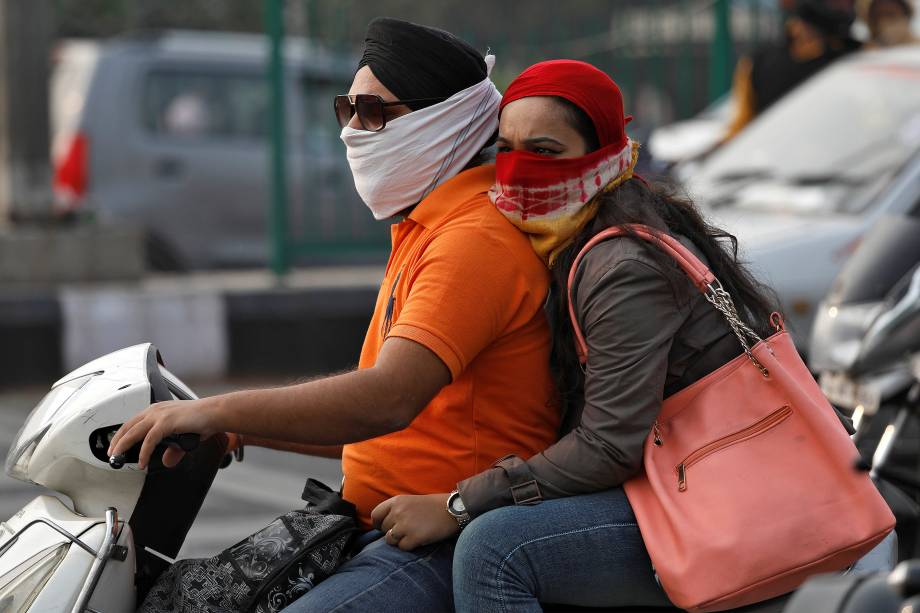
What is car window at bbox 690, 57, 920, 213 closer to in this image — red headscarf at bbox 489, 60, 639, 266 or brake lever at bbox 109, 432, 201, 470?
red headscarf at bbox 489, 60, 639, 266

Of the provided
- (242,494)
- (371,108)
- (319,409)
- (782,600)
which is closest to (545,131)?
(371,108)

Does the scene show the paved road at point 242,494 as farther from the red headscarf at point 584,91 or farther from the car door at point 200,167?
the car door at point 200,167

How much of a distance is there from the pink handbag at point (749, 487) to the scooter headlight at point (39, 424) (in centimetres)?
95

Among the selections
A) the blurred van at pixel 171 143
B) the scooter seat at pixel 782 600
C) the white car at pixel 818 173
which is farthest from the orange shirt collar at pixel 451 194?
the blurred van at pixel 171 143

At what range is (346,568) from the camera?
2328 millimetres

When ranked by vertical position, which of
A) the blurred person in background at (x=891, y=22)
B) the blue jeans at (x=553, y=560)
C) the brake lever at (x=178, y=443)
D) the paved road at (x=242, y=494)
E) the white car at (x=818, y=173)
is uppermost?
the brake lever at (x=178, y=443)

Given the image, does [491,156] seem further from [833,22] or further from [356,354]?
[356,354]

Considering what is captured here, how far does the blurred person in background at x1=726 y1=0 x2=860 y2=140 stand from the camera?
304 inches

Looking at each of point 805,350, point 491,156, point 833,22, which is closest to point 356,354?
point 833,22

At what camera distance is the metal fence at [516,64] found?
898 cm

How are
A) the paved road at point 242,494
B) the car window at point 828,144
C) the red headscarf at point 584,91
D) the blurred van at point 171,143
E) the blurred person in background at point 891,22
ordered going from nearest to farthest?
the red headscarf at point 584,91 → the paved road at point 242,494 → the car window at point 828,144 → the blurred person in background at point 891,22 → the blurred van at point 171,143

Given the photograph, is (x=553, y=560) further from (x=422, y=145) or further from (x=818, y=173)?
(x=818, y=173)

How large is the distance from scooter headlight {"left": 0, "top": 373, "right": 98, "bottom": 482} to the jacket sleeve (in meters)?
0.69

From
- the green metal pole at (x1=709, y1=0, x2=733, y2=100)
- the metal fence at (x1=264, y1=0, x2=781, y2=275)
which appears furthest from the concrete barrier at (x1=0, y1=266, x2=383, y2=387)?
the green metal pole at (x1=709, y1=0, x2=733, y2=100)
